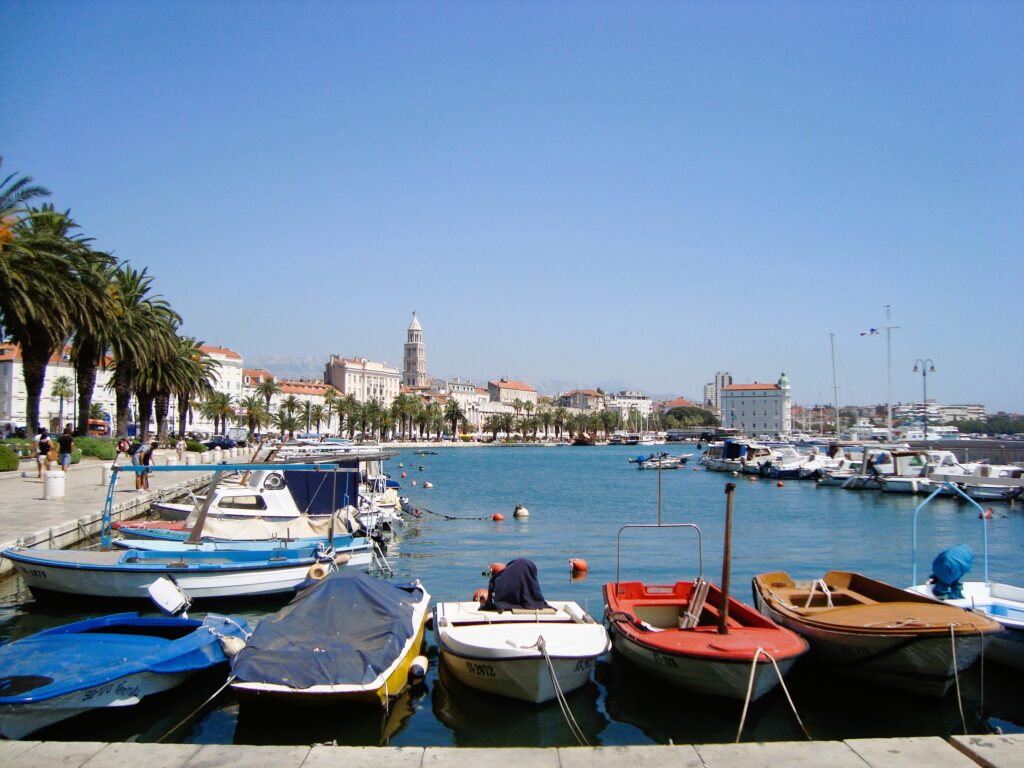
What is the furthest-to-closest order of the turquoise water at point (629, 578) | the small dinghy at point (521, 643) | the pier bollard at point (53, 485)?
the pier bollard at point (53, 485), the small dinghy at point (521, 643), the turquoise water at point (629, 578)

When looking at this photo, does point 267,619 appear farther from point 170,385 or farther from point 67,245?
point 170,385

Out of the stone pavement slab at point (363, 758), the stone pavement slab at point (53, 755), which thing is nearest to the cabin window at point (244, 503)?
the stone pavement slab at point (53, 755)

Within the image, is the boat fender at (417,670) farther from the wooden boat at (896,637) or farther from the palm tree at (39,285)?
the palm tree at (39,285)

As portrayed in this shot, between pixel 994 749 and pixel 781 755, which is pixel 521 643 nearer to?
pixel 781 755

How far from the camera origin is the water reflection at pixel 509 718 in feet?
36.0

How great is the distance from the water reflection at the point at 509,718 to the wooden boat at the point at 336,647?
0.79 m

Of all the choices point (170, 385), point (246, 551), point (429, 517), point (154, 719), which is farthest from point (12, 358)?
point (154, 719)

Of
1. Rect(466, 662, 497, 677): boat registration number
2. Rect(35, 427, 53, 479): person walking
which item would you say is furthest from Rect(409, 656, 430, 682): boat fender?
Rect(35, 427, 53, 479): person walking

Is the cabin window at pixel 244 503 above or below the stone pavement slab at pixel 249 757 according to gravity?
above

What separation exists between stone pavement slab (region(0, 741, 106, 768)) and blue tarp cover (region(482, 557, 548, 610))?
6.96 metres

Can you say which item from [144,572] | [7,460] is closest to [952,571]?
[144,572]

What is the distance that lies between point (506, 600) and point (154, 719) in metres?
5.57

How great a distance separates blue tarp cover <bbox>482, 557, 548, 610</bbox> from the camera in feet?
45.6

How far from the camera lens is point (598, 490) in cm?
6250
